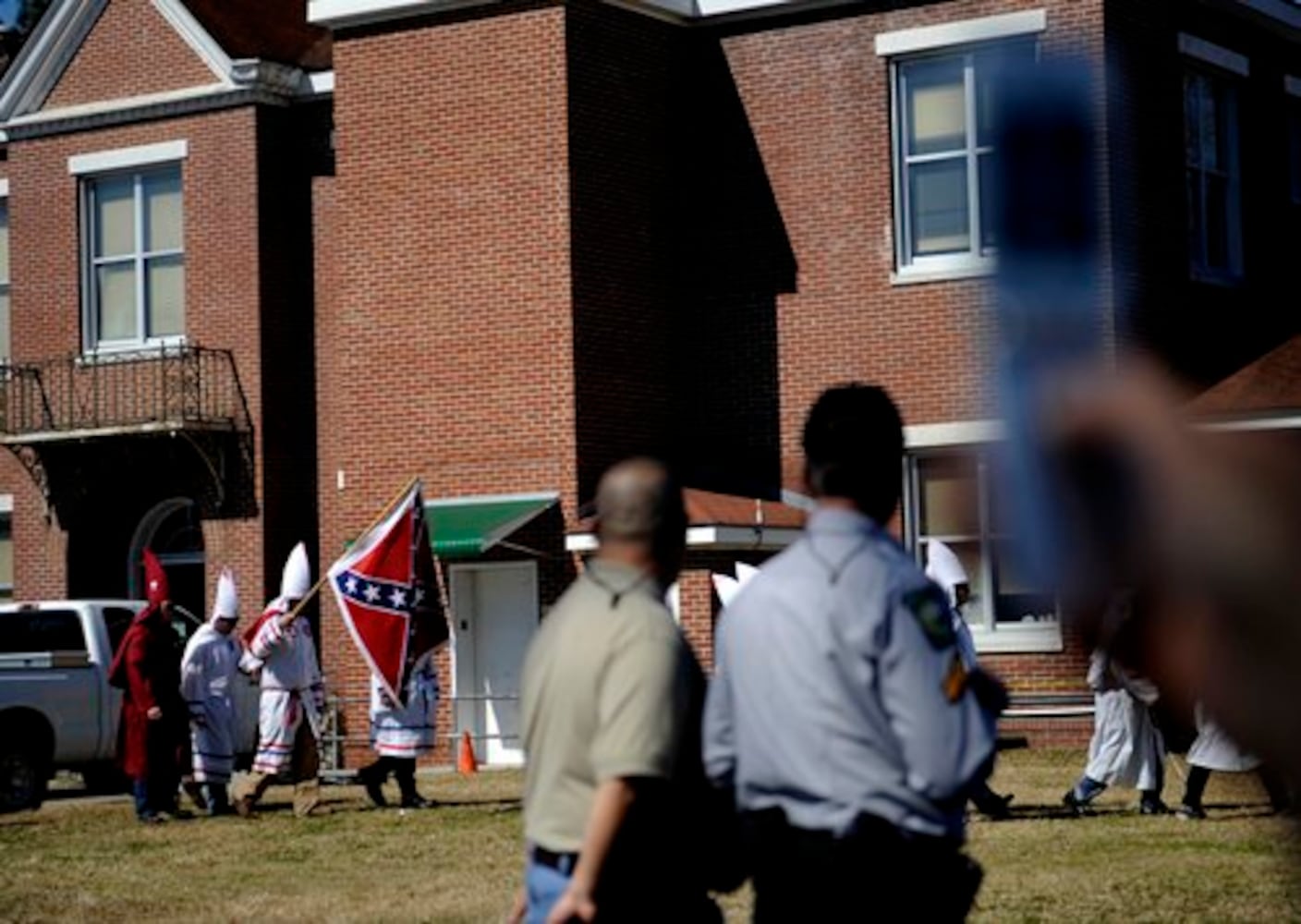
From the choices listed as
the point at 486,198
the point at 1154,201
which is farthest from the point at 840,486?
the point at 486,198

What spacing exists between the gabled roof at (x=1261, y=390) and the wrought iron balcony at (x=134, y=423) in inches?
1065

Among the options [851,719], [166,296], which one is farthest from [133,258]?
[851,719]

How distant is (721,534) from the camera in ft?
83.0

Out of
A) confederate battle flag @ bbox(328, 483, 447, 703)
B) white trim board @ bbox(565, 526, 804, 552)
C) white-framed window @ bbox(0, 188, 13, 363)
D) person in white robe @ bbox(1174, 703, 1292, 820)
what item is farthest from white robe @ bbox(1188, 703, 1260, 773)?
white-framed window @ bbox(0, 188, 13, 363)

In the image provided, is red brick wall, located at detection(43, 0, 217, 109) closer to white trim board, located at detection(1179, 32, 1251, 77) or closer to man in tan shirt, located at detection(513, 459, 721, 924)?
white trim board, located at detection(1179, 32, 1251, 77)

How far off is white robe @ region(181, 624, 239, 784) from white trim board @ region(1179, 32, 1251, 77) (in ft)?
35.1

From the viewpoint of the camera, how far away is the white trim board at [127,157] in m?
29.8

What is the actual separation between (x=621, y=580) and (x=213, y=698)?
1654cm

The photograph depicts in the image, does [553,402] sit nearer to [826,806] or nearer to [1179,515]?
[826,806]

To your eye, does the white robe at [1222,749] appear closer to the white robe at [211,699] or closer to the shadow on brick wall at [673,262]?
the white robe at [211,699]

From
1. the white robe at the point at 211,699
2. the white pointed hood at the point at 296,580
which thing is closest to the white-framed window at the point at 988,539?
the white robe at the point at 211,699

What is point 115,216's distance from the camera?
30.5 metres

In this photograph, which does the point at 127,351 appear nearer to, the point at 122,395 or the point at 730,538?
the point at 122,395

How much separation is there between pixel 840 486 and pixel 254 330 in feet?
82.2
